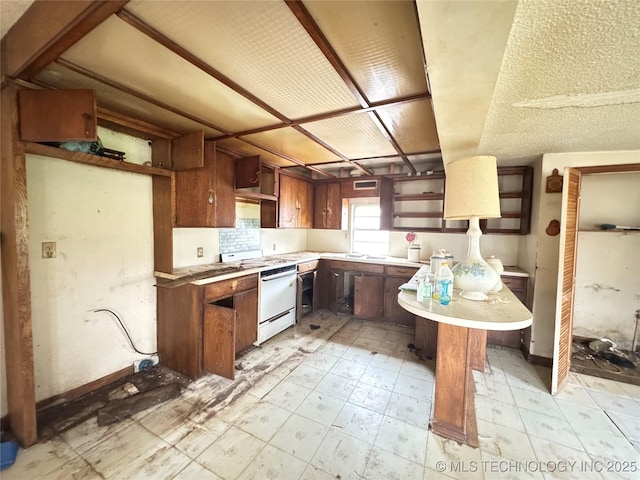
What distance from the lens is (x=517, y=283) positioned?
2.72 m

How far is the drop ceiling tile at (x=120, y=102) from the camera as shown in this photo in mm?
1472

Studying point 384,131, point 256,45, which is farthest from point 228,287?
point 384,131

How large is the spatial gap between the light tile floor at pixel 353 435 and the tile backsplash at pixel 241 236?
4.93 ft

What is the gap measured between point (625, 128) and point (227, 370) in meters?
3.58

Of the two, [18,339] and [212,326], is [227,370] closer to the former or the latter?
[212,326]

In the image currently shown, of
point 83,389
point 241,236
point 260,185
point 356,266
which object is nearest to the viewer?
point 83,389

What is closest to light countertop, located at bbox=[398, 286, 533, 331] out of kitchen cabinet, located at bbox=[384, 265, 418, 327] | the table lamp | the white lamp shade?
the table lamp

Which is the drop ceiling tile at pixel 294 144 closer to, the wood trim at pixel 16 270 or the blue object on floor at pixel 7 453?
the wood trim at pixel 16 270

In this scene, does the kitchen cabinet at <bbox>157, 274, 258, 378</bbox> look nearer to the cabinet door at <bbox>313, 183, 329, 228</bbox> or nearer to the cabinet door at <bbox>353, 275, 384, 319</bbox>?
the cabinet door at <bbox>353, 275, 384, 319</bbox>

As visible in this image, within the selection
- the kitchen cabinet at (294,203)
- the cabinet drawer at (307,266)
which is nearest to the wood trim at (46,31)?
the kitchen cabinet at (294,203)

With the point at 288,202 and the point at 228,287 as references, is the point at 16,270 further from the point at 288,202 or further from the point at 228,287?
the point at 288,202

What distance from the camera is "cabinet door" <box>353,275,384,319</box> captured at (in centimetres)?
345

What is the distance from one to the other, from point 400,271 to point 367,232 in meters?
1.08

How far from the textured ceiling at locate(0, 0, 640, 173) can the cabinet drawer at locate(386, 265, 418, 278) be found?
1.57m
